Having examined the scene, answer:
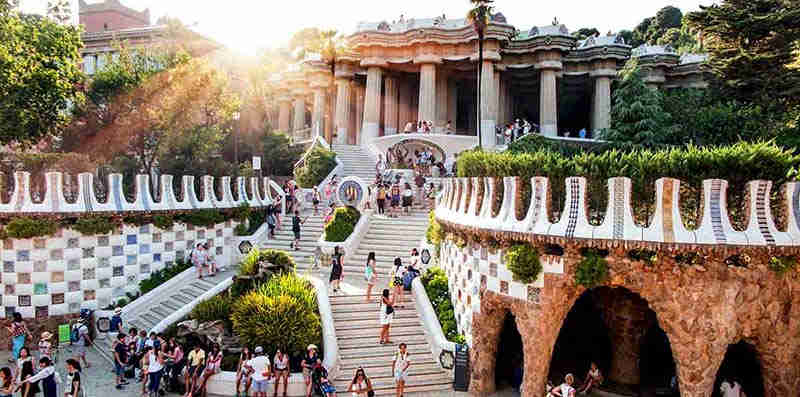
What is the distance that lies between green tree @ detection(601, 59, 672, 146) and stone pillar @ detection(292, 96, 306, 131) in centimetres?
3517

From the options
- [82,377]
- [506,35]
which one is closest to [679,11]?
[506,35]

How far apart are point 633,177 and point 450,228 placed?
593cm

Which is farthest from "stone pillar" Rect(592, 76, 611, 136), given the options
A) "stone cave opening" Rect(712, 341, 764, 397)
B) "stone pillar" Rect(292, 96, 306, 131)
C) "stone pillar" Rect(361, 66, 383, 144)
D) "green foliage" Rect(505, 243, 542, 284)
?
"green foliage" Rect(505, 243, 542, 284)

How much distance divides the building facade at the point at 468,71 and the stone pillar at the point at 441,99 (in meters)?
0.08

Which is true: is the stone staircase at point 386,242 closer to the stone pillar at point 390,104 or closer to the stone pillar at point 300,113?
the stone pillar at point 390,104

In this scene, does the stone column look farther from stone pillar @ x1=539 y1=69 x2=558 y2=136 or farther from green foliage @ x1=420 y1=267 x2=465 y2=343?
green foliage @ x1=420 y1=267 x2=465 y2=343

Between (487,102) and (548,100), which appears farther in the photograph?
(548,100)

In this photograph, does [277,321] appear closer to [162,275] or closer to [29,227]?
[162,275]

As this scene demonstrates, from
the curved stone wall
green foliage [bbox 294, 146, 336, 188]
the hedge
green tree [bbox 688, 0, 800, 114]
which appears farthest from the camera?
green foliage [bbox 294, 146, 336, 188]

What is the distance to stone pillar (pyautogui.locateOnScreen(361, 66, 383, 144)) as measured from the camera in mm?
43125

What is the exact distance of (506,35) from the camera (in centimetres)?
3838

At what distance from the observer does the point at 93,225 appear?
19.3 metres

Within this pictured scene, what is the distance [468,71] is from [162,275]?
30.8 meters

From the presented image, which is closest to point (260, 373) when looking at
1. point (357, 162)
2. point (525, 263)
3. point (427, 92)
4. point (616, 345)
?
point (525, 263)
